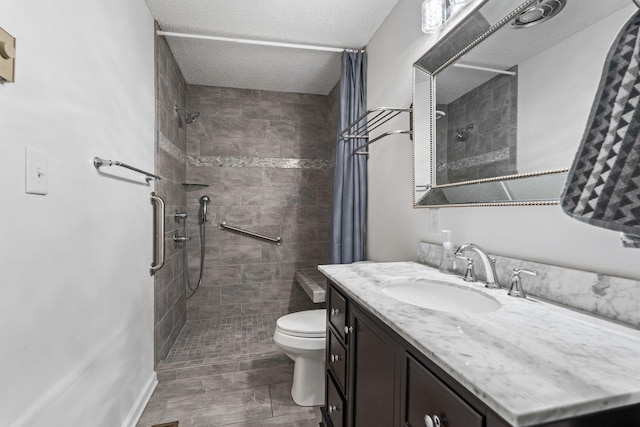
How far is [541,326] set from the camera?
0.71 metres

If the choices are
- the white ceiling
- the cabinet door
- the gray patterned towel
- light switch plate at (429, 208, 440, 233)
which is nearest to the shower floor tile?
the cabinet door

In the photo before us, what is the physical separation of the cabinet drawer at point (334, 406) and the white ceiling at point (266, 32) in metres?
2.12

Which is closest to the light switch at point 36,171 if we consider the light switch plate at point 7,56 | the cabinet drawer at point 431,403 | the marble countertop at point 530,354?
the light switch plate at point 7,56

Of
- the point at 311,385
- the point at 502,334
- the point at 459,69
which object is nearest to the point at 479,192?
the point at 459,69

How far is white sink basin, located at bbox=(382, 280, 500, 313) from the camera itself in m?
1.05

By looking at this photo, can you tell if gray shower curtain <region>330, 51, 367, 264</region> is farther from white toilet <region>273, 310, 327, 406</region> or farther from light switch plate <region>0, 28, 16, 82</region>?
light switch plate <region>0, 28, 16, 82</region>

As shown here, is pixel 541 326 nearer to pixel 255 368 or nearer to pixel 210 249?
pixel 255 368

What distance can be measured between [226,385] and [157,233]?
43.5 inches

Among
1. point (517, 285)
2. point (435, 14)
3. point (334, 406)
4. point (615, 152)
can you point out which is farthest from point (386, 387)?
point (435, 14)

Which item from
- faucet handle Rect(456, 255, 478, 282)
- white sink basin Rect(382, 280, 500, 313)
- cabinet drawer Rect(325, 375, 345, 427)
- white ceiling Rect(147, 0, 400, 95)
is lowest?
cabinet drawer Rect(325, 375, 345, 427)

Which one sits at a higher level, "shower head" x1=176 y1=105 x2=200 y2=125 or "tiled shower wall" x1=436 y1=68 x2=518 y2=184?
"shower head" x1=176 y1=105 x2=200 y2=125

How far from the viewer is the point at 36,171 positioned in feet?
2.99

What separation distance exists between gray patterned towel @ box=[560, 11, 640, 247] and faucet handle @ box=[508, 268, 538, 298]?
1.49 feet

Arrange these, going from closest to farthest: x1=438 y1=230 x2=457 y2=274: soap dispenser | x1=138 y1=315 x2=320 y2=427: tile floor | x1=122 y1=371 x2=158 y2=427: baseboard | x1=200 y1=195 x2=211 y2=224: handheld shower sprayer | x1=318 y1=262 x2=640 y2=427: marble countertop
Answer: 1. x1=318 y1=262 x2=640 y2=427: marble countertop
2. x1=438 y1=230 x2=457 y2=274: soap dispenser
3. x1=122 y1=371 x2=158 y2=427: baseboard
4. x1=138 y1=315 x2=320 y2=427: tile floor
5. x1=200 y1=195 x2=211 y2=224: handheld shower sprayer
